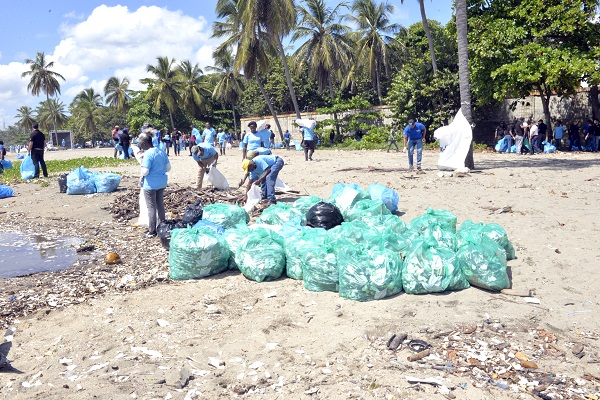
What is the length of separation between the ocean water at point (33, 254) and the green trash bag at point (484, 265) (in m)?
4.96

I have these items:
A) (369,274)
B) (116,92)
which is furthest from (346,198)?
(116,92)

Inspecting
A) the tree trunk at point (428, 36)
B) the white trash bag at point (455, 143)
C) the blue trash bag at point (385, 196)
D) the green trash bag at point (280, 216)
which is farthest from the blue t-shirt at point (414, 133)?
the tree trunk at point (428, 36)

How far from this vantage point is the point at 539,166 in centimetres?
1471

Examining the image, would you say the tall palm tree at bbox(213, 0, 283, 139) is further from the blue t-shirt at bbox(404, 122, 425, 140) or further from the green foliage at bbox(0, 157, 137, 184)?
the blue t-shirt at bbox(404, 122, 425, 140)

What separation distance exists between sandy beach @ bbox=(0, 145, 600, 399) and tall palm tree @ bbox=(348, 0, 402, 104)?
86.6ft

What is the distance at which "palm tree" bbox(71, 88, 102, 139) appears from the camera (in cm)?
6544

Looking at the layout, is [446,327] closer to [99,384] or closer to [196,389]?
[196,389]

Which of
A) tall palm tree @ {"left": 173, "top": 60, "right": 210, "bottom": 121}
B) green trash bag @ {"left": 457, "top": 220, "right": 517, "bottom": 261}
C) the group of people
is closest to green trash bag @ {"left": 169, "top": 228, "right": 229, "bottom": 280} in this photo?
green trash bag @ {"left": 457, "top": 220, "right": 517, "bottom": 261}

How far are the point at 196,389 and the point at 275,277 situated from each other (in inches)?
89.6

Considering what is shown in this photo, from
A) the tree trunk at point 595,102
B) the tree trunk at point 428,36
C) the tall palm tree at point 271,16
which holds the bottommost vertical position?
the tree trunk at point 595,102

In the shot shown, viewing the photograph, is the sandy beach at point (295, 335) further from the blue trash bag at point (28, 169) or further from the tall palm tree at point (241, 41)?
the tall palm tree at point (241, 41)

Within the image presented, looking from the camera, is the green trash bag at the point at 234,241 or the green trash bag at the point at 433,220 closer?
the green trash bag at the point at 234,241

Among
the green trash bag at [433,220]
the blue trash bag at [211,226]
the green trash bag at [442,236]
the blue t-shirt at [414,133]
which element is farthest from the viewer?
the blue t-shirt at [414,133]

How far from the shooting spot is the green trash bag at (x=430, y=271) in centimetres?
488
